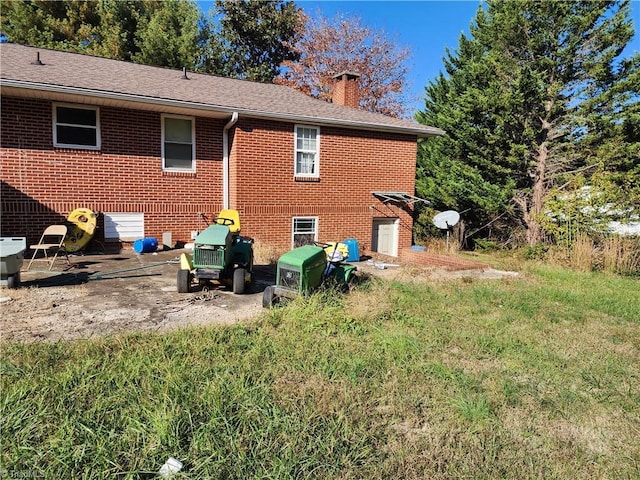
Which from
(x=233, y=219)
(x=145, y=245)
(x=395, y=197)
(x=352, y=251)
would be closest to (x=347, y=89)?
(x=395, y=197)

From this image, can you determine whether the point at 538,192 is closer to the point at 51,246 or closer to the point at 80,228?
the point at 80,228

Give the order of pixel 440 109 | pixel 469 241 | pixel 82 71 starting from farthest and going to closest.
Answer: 1. pixel 440 109
2. pixel 469 241
3. pixel 82 71

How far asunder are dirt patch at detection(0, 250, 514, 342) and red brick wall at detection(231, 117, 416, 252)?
142 inches

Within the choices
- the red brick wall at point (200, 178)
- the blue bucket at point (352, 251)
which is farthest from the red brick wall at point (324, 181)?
the blue bucket at point (352, 251)

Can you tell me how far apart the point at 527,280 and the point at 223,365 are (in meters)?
7.51

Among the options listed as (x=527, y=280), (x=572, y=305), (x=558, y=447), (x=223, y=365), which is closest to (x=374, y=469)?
(x=558, y=447)

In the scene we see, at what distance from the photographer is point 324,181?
12906mm

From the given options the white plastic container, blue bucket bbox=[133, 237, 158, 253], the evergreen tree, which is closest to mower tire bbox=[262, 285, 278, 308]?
the white plastic container

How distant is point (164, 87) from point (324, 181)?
532 centimetres

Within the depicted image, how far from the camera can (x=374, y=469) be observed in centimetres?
266

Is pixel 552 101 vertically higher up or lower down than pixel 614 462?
higher up

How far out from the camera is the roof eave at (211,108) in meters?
8.90

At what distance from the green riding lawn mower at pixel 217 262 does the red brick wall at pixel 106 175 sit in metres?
4.77

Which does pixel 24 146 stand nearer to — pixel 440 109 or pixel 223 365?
pixel 223 365
